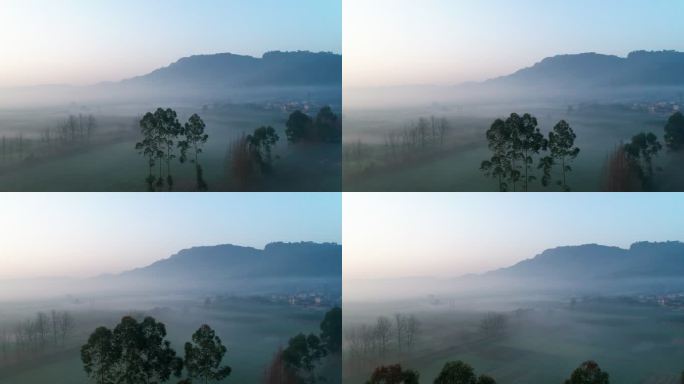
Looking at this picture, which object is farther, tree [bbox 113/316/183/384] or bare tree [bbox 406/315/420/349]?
bare tree [bbox 406/315/420/349]

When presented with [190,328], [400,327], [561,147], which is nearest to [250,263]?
[190,328]

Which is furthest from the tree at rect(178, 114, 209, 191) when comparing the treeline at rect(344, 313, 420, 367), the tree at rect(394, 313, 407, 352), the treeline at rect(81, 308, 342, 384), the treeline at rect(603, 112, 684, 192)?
the treeline at rect(603, 112, 684, 192)

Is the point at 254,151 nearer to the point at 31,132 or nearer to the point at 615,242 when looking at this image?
the point at 31,132

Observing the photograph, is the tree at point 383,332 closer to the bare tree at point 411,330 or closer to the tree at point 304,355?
the bare tree at point 411,330

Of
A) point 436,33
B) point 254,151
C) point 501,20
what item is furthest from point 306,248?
point 501,20

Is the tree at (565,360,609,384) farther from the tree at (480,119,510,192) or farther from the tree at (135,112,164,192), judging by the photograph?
the tree at (135,112,164,192)

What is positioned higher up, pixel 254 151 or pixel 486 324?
pixel 254 151

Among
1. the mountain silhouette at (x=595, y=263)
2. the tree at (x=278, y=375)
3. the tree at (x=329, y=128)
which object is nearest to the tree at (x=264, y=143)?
the tree at (x=329, y=128)
